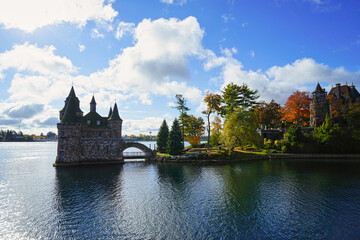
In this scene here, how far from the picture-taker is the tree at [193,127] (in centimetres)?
6814

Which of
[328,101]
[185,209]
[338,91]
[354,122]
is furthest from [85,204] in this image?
[338,91]

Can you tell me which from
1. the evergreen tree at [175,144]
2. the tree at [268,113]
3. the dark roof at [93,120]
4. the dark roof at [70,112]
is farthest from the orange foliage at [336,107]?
the dark roof at [70,112]

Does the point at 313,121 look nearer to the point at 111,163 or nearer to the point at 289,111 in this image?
the point at 289,111

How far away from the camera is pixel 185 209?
18.6m

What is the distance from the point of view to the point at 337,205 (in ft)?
61.5

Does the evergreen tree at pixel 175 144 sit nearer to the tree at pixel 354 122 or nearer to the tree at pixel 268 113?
→ the tree at pixel 268 113

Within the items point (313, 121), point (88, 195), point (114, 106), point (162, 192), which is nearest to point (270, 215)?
point (162, 192)

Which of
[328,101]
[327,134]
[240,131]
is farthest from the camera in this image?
[328,101]

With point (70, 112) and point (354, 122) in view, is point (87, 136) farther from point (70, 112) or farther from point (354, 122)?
point (354, 122)

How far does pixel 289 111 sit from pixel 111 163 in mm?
57707

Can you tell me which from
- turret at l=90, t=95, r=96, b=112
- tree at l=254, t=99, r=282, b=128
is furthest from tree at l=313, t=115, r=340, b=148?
turret at l=90, t=95, r=96, b=112

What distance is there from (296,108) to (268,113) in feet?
28.6

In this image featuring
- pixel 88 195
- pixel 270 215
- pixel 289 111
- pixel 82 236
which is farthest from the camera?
pixel 289 111

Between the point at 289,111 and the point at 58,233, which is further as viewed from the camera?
the point at 289,111
